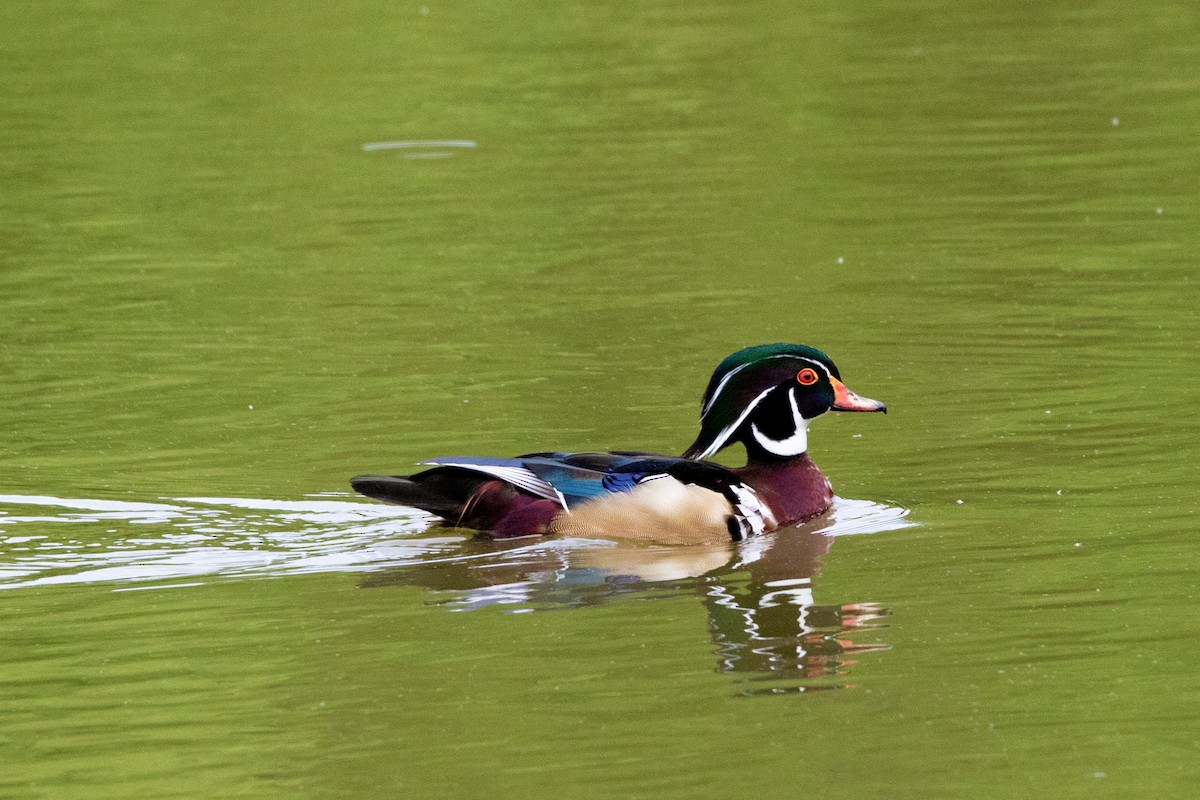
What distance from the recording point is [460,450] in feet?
38.3

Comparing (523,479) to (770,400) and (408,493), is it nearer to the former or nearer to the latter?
(408,493)

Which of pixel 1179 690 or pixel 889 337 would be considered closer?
pixel 1179 690

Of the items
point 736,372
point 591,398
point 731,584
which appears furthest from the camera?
point 591,398

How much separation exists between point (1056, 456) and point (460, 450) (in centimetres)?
313

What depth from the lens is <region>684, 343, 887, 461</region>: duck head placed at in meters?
10.6

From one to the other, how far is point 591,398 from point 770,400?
2.14 m

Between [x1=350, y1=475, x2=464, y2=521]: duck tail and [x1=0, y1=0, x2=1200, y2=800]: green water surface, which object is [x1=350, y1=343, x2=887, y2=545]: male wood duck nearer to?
[x1=350, y1=475, x2=464, y2=521]: duck tail

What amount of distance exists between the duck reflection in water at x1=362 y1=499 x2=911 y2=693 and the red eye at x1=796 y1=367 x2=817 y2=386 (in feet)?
2.02

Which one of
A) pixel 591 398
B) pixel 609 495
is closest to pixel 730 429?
pixel 609 495

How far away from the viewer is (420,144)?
21.6 meters

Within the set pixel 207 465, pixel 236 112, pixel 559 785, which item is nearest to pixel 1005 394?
pixel 207 465

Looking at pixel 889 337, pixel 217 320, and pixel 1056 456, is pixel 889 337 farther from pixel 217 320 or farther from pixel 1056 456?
pixel 217 320

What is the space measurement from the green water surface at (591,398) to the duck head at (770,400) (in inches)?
21.8

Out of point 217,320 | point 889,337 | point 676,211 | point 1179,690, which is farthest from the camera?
point 676,211
